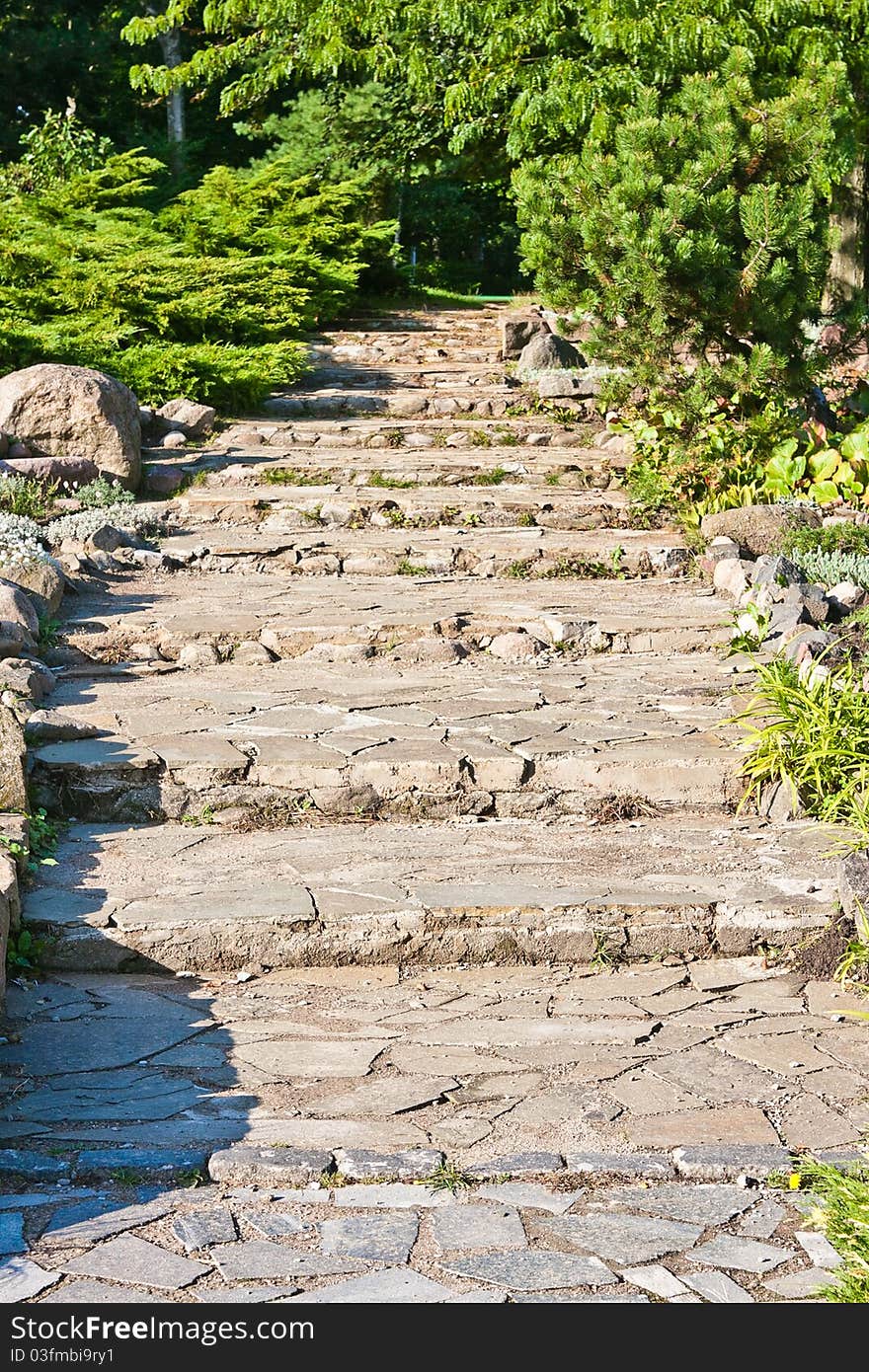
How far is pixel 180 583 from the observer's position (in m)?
8.09

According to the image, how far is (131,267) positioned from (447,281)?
9947 mm

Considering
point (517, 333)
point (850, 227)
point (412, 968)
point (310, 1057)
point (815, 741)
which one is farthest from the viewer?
point (517, 333)

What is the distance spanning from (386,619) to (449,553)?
1.39m

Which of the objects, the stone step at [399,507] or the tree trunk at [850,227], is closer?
the stone step at [399,507]

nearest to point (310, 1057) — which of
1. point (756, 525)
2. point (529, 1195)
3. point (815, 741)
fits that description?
point (529, 1195)

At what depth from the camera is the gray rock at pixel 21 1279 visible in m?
2.64

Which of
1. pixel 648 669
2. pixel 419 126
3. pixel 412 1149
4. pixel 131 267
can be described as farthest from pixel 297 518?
pixel 419 126

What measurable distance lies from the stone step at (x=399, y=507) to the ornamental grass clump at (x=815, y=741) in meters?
3.47

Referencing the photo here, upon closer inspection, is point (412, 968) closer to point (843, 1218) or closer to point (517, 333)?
point (843, 1218)

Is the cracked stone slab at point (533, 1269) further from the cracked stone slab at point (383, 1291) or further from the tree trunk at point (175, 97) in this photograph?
the tree trunk at point (175, 97)

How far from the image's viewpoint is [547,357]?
1265 cm

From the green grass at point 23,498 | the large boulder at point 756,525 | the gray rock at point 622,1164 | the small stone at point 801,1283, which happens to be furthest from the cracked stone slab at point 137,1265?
the green grass at point 23,498
